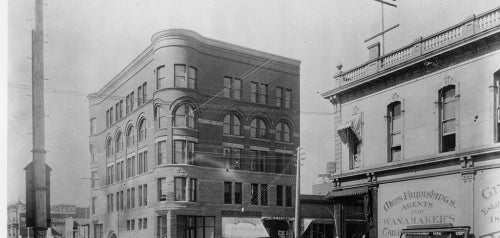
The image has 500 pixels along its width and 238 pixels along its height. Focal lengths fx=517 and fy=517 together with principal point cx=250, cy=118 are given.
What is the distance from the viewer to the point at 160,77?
31.8 m

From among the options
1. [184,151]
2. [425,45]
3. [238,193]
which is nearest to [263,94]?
[184,151]

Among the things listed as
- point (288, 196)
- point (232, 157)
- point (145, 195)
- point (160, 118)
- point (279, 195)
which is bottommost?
point (288, 196)

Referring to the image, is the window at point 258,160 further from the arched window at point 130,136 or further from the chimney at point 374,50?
the chimney at point 374,50

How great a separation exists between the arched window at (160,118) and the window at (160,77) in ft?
4.54

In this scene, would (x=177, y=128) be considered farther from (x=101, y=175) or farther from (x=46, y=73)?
(x=46, y=73)

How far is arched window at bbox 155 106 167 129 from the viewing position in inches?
1252

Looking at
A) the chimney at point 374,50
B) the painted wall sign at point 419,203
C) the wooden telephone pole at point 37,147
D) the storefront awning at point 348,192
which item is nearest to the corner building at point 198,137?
the chimney at point 374,50

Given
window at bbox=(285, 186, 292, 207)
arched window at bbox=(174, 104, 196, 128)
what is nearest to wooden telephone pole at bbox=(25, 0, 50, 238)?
arched window at bbox=(174, 104, 196, 128)

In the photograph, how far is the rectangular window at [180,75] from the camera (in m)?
31.3

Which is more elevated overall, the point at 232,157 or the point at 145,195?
the point at 232,157

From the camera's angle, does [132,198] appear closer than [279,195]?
Yes

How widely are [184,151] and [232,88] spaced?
5004 mm

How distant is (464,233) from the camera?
49.1ft

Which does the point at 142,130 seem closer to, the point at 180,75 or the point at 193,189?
the point at 180,75
